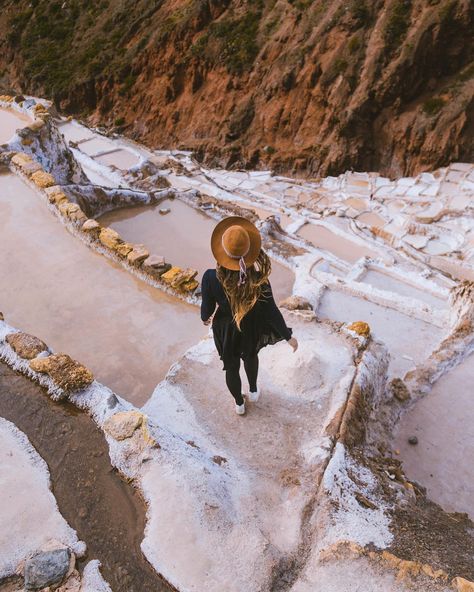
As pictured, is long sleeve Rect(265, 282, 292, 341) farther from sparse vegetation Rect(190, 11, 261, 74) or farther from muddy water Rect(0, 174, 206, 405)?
sparse vegetation Rect(190, 11, 261, 74)

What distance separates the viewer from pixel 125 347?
471 centimetres

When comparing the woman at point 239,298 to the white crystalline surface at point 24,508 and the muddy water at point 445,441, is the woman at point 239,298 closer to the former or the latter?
the white crystalline surface at point 24,508

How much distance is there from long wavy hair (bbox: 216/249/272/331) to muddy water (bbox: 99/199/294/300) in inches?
110

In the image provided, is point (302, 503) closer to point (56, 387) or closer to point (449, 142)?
point (56, 387)

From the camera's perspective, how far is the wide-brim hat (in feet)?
9.66

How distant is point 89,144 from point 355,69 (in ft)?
37.4

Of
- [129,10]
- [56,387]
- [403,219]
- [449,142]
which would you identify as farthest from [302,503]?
[129,10]

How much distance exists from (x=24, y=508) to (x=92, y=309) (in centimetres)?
249

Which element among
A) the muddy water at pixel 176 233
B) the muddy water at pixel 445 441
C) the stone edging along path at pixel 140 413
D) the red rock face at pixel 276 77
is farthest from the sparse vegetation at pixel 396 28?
the stone edging along path at pixel 140 413

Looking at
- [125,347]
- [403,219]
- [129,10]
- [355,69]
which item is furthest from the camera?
[129,10]

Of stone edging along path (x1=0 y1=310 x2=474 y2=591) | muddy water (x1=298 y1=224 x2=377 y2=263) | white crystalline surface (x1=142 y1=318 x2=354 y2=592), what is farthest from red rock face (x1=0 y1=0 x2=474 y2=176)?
white crystalline surface (x1=142 y1=318 x2=354 y2=592)

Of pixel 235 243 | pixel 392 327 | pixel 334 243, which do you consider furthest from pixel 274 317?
pixel 334 243

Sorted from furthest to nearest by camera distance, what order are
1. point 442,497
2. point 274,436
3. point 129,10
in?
point 129,10, point 442,497, point 274,436

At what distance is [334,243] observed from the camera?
10125 mm
